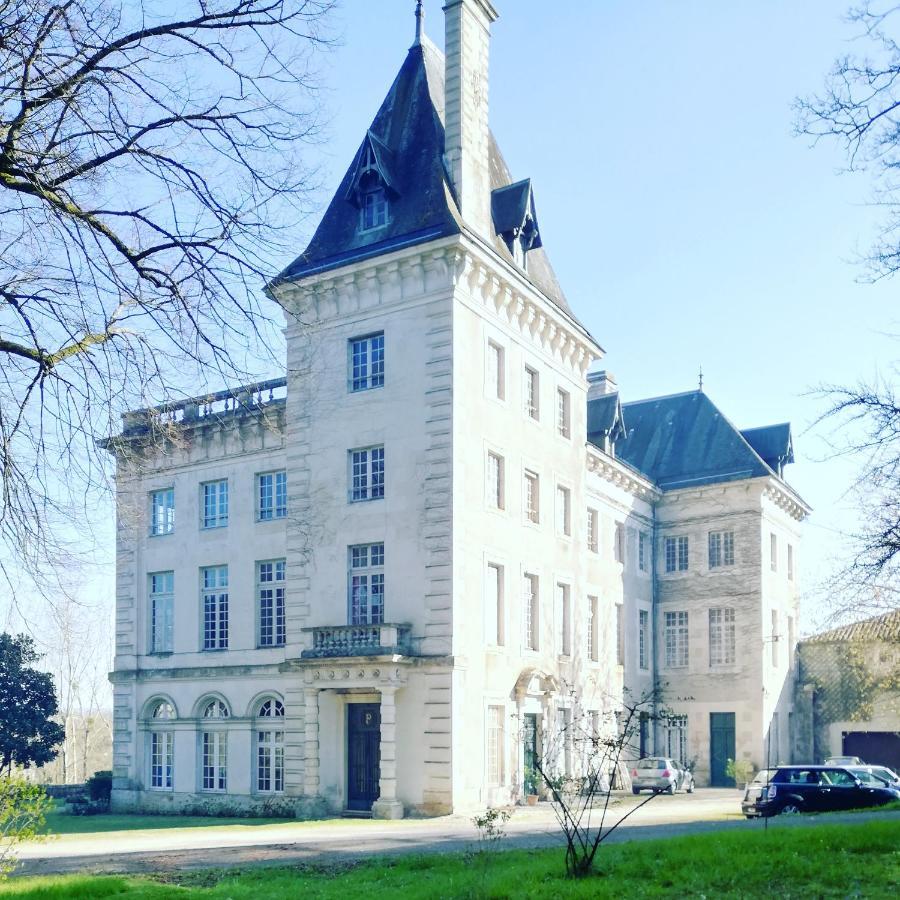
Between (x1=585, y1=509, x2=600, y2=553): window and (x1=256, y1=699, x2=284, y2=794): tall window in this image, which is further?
(x1=585, y1=509, x2=600, y2=553): window

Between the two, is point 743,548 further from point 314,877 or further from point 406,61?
point 314,877

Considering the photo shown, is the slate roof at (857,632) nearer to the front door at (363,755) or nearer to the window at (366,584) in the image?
the window at (366,584)

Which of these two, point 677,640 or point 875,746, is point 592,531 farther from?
point 875,746

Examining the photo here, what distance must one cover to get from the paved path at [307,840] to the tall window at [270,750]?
20.1ft

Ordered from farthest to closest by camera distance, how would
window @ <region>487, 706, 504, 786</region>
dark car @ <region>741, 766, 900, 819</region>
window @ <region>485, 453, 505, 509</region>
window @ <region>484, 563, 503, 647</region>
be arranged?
window @ <region>485, 453, 505, 509</region> → window @ <region>484, 563, 503, 647</region> → window @ <region>487, 706, 504, 786</region> → dark car @ <region>741, 766, 900, 819</region>

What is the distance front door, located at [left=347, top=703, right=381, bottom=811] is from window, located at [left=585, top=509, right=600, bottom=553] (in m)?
13.4

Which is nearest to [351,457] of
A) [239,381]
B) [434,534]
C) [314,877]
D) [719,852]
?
[434,534]

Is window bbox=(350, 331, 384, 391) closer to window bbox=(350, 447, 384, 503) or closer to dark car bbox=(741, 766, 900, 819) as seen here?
window bbox=(350, 447, 384, 503)

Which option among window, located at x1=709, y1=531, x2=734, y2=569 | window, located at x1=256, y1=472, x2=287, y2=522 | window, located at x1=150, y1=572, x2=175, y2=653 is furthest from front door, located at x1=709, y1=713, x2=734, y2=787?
window, located at x1=150, y1=572, x2=175, y2=653

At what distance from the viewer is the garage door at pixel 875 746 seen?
4703cm

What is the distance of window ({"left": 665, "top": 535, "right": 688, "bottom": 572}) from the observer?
47812 millimetres

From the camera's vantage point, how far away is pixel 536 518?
35.1m

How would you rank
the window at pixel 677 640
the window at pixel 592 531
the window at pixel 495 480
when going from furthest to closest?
1. the window at pixel 677 640
2. the window at pixel 592 531
3. the window at pixel 495 480

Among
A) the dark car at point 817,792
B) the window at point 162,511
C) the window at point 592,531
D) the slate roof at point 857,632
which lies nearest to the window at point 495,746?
the dark car at point 817,792
